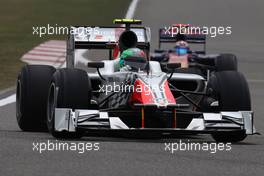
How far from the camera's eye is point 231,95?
37.6ft

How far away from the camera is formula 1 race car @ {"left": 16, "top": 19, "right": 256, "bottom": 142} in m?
11.0

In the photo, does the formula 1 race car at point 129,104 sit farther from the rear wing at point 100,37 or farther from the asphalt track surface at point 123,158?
the rear wing at point 100,37

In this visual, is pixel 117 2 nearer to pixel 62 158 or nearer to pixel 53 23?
pixel 53 23

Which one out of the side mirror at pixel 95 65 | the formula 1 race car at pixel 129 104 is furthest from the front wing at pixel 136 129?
the side mirror at pixel 95 65

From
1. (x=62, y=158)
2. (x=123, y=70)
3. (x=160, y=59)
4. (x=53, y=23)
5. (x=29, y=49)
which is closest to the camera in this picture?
(x=62, y=158)

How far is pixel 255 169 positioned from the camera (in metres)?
8.74

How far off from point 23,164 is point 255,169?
192 cm

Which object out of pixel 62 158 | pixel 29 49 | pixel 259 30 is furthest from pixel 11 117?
pixel 259 30

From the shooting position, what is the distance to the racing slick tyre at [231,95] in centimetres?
1141

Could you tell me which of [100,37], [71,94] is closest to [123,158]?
[71,94]

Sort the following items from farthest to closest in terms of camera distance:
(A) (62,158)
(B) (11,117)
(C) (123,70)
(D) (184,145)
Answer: (B) (11,117) < (C) (123,70) < (D) (184,145) < (A) (62,158)

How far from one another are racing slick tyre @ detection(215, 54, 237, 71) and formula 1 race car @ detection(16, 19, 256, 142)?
469 cm

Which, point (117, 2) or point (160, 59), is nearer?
point (160, 59)

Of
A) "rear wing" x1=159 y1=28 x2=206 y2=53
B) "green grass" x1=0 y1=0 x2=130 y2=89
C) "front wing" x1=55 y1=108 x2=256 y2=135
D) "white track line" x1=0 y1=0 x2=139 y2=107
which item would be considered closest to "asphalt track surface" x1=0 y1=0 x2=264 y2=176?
"front wing" x1=55 y1=108 x2=256 y2=135
